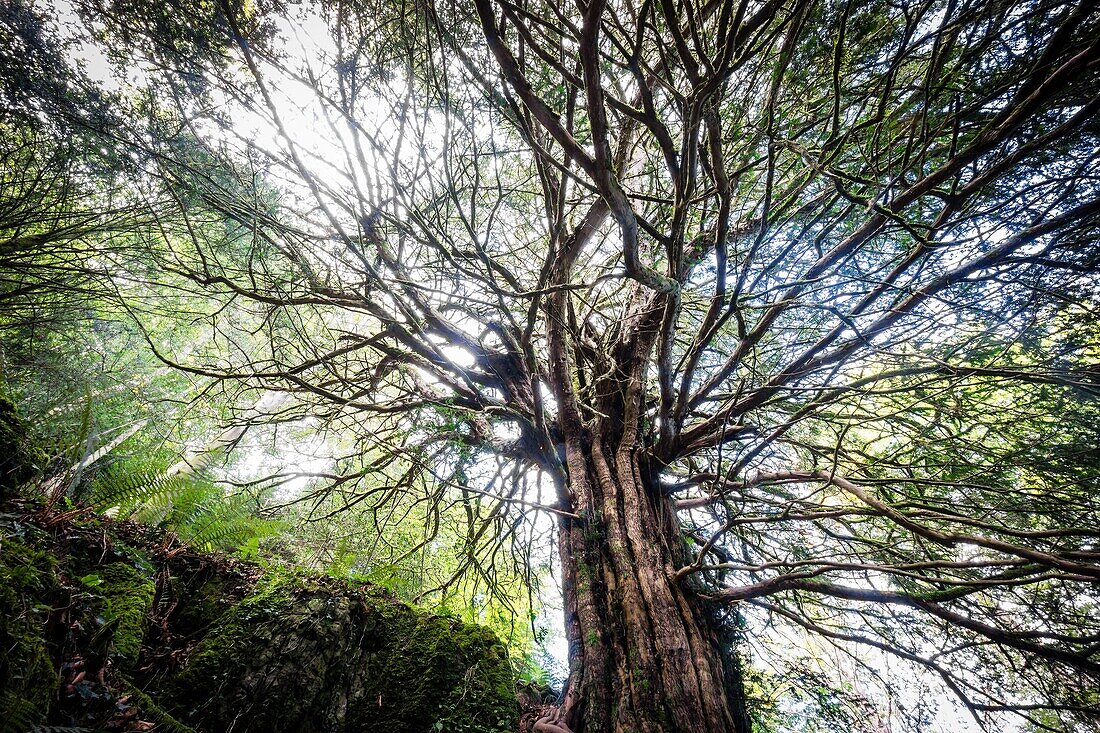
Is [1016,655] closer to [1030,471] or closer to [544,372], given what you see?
[1030,471]

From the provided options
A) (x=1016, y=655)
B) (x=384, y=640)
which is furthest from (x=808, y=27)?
(x=384, y=640)

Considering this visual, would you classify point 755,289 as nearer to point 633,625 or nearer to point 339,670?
point 633,625

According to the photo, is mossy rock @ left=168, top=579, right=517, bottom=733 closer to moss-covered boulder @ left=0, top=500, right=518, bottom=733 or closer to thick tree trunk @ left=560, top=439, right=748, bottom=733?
moss-covered boulder @ left=0, top=500, right=518, bottom=733

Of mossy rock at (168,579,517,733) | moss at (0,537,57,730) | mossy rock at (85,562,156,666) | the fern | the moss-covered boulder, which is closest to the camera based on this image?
moss at (0,537,57,730)

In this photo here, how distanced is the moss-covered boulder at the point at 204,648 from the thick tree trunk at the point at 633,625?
34.9 inches

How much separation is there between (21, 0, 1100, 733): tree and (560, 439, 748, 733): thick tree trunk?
2 centimetres

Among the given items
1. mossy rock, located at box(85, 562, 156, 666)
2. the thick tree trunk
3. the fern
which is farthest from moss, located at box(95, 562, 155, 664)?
the thick tree trunk

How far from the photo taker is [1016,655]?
2.86m

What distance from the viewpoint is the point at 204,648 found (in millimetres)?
2432

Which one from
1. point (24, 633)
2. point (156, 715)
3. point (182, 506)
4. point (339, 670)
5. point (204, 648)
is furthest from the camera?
point (182, 506)

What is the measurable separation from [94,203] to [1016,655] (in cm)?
968

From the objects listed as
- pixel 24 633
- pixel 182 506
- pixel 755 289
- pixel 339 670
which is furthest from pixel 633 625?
pixel 182 506

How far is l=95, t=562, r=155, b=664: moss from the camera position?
2164 mm

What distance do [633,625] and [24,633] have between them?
2.83 metres
